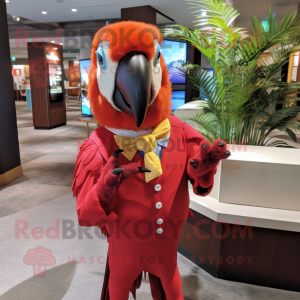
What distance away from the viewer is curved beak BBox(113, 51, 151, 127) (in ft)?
2.73

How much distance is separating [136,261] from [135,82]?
692 mm

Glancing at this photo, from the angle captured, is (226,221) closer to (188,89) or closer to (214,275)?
(214,275)

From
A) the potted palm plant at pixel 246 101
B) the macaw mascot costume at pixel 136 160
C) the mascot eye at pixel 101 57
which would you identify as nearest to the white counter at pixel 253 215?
the potted palm plant at pixel 246 101

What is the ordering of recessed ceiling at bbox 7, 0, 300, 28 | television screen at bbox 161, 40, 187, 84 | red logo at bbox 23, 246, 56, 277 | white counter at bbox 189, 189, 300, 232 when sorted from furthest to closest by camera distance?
television screen at bbox 161, 40, 187, 84, recessed ceiling at bbox 7, 0, 300, 28, red logo at bbox 23, 246, 56, 277, white counter at bbox 189, 189, 300, 232

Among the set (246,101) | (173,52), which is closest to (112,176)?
(246,101)

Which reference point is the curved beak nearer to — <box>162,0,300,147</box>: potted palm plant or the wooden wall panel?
<box>162,0,300,147</box>: potted palm plant

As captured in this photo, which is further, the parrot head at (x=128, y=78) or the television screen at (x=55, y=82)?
the television screen at (x=55, y=82)

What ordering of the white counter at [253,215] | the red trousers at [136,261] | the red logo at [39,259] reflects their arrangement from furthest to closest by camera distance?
the red logo at [39,259], the white counter at [253,215], the red trousers at [136,261]

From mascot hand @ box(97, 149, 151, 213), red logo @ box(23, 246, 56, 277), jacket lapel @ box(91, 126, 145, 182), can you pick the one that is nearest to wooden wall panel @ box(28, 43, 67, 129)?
red logo @ box(23, 246, 56, 277)

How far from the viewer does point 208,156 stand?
0.93m

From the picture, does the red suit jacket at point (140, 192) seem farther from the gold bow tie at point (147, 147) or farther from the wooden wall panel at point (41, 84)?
the wooden wall panel at point (41, 84)

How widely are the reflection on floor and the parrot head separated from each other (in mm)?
1245

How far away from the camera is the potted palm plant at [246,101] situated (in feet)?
5.59

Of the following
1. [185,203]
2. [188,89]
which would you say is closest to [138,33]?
[185,203]
